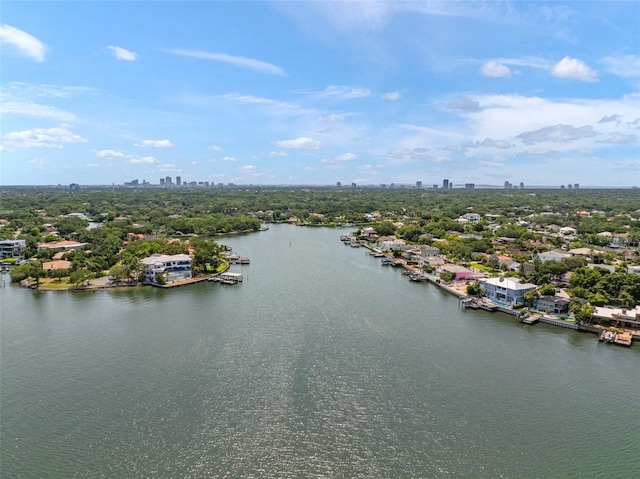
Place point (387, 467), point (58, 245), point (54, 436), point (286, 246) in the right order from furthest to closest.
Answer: point (286, 246) → point (58, 245) → point (54, 436) → point (387, 467)

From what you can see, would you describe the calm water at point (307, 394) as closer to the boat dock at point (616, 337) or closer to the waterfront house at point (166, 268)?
the boat dock at point (616, 337)

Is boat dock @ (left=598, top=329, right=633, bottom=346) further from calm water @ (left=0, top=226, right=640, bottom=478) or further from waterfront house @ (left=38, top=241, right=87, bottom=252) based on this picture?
waterfront house @ (left=38, top=241, right=87, bottom=252)

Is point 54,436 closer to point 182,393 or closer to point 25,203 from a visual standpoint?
point 182,393

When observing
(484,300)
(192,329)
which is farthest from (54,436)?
(484,300)

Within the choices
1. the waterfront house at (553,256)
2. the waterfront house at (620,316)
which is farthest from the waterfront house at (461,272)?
the waterfront house at (620,316)

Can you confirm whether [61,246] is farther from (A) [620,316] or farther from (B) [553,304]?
(A) [620,316]

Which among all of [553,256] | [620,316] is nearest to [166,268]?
[620,316]

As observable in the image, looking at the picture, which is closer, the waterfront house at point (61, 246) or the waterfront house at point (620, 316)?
the waterfront house at point (620, 316)
